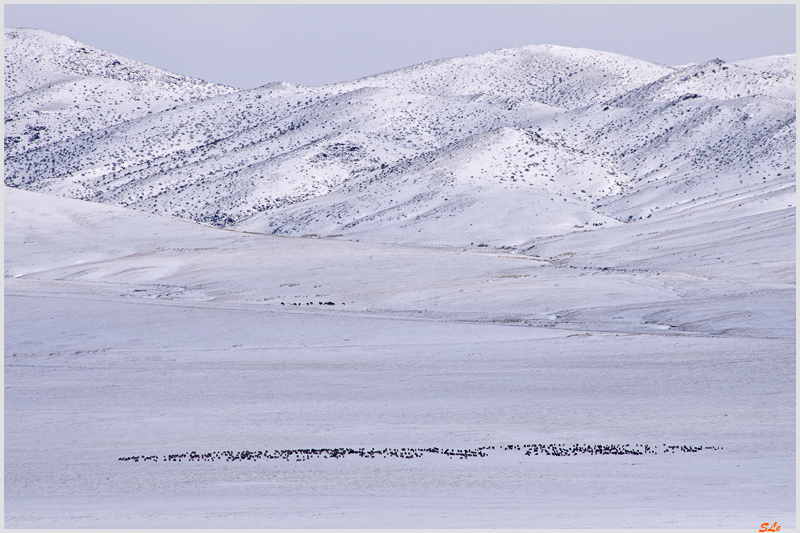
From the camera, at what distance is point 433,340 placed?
25.9 metres

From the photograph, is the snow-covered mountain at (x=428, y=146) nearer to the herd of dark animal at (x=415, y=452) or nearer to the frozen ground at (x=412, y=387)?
the frozen ground at (x=412, y=387)

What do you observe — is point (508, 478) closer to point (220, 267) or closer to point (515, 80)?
point (220, 267)

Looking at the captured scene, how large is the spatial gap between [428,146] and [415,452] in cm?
8577

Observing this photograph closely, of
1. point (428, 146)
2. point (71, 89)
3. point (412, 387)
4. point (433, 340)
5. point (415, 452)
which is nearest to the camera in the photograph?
point (415, 452)

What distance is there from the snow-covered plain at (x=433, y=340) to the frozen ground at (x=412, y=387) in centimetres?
9

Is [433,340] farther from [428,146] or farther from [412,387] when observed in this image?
[428,146]

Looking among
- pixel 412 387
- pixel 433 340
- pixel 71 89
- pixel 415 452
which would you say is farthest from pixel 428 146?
pixel 415 452

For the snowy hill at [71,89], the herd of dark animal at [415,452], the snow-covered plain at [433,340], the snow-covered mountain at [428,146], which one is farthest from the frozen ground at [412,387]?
the snowy hill at [71,89]

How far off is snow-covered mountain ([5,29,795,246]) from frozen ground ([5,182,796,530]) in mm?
22386

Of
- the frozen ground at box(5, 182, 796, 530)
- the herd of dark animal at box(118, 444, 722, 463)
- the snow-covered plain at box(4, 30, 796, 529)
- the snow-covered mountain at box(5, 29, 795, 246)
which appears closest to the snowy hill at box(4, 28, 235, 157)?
the snow-covered mountain at box(5, 29, 795, 246)

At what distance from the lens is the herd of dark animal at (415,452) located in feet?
51.3

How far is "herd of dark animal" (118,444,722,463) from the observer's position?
1564 cm

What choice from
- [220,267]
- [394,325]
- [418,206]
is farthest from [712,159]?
[394,325]

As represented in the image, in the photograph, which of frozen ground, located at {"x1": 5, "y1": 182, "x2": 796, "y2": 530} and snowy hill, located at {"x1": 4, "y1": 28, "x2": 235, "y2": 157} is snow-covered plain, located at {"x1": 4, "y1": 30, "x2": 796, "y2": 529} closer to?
frozen ground, located at {"x1": 5, "y1": 182, "x2": 796, "y2": 530}
